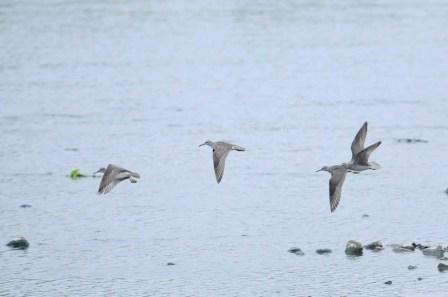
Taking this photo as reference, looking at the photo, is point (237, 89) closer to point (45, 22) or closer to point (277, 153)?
point (277, 153)

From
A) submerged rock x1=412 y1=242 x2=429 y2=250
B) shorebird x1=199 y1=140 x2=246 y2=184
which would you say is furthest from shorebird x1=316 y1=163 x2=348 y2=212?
submerged rock x1=412 y1=242 x2=429 y2=250

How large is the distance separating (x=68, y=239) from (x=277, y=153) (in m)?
9.65

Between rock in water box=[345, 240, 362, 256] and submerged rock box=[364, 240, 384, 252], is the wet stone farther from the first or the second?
rock in water box=[345, 240, 362, 256]

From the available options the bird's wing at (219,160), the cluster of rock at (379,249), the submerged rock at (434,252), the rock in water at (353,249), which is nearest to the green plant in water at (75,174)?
the cluster of rock at (379,249)

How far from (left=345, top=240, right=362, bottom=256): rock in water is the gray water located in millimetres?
170

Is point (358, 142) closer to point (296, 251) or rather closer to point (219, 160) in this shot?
point (219, 160)

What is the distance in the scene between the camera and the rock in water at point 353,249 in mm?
26141

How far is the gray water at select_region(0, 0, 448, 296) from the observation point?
25.6 m

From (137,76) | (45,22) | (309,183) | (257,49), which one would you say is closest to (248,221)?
(309,183)

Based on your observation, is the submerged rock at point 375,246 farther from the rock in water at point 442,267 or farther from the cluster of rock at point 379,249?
the rock in water at point 442,267

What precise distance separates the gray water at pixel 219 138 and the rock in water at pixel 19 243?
0.66 ft

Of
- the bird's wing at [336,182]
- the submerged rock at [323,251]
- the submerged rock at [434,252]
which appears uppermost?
the bird's wing at [336,182]

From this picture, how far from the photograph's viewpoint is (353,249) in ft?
85.8

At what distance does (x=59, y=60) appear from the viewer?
52.7 meters
